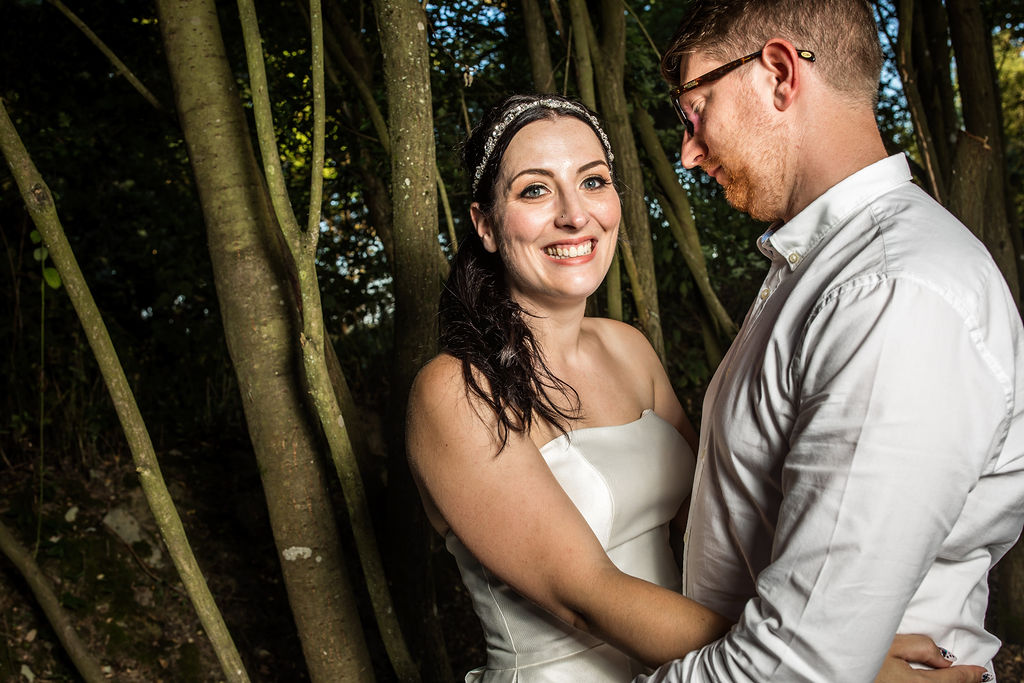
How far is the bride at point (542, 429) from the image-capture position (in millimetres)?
1658

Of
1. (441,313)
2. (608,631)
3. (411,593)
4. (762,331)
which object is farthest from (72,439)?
(762,331)

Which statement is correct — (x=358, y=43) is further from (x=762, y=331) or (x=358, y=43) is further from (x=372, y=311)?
(x=762, y=331)

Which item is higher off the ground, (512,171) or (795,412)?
(512,171)

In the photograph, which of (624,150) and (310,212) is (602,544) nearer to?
(310,212)

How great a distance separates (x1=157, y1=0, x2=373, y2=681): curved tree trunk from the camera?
7.67 ft

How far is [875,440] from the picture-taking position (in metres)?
1.09

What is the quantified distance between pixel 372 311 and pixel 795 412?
461 cm

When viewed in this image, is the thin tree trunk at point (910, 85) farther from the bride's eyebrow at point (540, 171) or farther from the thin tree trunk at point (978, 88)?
the bride's eyebrow at point (540, 171)

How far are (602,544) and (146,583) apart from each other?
2769 millimetres

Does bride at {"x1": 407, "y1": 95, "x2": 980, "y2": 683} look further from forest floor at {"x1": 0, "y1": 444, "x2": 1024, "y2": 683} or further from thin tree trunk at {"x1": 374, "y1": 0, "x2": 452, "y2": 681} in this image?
forest floor at {"x1": 0, "y1": 444, "x2": 1024, "y2": 683}

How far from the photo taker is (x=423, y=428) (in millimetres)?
1816

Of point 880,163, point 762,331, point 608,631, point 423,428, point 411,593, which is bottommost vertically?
point 411,593

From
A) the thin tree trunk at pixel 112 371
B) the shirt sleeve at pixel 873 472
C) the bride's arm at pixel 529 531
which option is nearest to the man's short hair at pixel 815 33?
the shirt sleeve at pixel 873 472

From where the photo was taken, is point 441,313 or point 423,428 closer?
point 423,428
